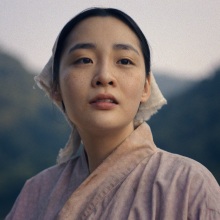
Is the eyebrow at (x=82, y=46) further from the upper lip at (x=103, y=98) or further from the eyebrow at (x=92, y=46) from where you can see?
the upper lip at (x=103, y=98)

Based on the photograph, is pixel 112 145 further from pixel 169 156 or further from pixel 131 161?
pixel 169 156

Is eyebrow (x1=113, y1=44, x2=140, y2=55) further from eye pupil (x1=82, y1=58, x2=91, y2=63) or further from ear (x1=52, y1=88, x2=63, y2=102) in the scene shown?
ear (x1=52, y1=88, x2=63, y2=102)

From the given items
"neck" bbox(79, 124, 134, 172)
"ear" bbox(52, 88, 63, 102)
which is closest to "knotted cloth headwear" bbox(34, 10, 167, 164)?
"ear" bbox(52, 88, 63, 102)

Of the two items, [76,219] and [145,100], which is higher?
[145,100]

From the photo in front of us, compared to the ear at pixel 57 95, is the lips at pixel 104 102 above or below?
above

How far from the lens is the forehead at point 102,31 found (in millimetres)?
1557

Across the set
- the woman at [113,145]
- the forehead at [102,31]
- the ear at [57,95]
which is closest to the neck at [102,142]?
the woman at [113,145]

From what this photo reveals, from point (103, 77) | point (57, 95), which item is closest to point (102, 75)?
point (103, 77)

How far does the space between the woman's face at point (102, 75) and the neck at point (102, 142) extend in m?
0.04

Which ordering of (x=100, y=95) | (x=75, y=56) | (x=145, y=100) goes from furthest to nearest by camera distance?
(x=145, y=100)
(x=75, y=56)
(x=100, y=95)

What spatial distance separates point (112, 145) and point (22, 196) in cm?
53

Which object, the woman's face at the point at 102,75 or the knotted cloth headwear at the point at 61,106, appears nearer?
the woman's face at the point at 102,75

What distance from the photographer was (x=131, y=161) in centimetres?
155

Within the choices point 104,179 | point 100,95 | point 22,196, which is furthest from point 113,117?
point 22,196
